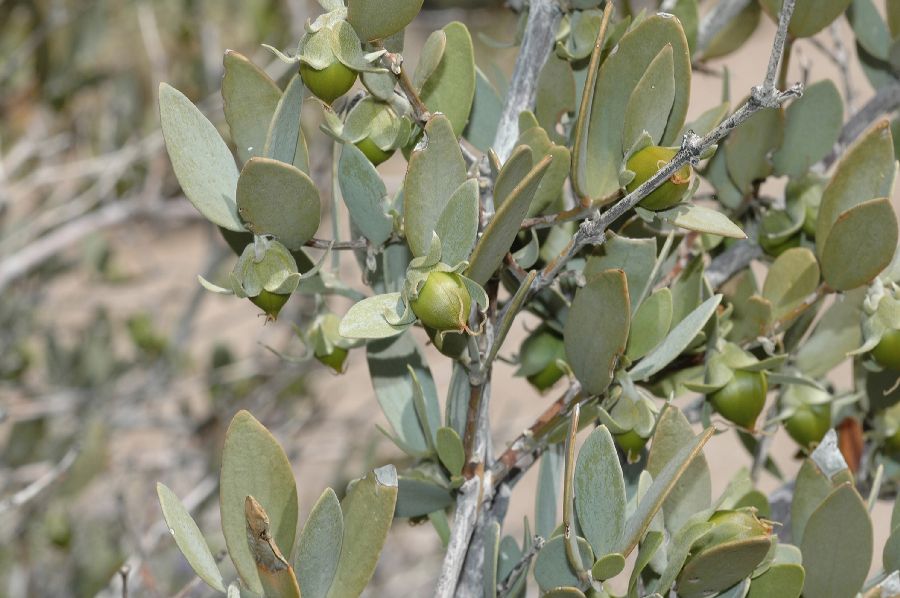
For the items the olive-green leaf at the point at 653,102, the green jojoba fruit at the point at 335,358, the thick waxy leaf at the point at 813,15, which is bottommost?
the green jojoba fruit at the point at 335,358

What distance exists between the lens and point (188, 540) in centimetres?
51

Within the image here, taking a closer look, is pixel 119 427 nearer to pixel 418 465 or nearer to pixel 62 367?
pixel 62 367

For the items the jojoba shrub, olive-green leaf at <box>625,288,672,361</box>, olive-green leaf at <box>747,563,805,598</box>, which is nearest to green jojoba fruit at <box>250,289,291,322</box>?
the jojoba shrub

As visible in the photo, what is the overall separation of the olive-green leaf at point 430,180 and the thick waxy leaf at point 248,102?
92 millimetres

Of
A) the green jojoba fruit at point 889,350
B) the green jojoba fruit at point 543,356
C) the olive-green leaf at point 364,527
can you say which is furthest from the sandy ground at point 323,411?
the green jojoba fruit at point 889,350

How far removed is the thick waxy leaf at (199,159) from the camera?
1.75 ft

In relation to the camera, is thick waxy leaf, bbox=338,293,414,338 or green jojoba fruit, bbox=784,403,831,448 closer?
thick waxy leaf, bbox=338,293,414,338

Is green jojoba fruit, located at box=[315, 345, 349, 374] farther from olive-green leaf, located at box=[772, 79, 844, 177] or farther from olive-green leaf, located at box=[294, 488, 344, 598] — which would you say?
olive-green leaf, located at box=[772, 79, 844, 177]

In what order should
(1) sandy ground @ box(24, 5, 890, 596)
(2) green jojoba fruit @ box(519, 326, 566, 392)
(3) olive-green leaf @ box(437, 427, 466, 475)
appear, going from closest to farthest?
(3) olive-green leaf @ box(437, 427, 466, 475)
(2) green jojoba fruit @ box(519, 326, 566, 392)
(1) sandy ground @ box(24, 5, 890, 596)

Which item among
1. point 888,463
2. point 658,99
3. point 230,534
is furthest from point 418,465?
→ point 888,463

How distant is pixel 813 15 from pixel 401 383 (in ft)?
1.24

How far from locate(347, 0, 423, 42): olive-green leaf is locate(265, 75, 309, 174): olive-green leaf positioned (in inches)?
1.6

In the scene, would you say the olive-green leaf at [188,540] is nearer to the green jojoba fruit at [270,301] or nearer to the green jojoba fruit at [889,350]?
the green jojoba fruit at [270,301]

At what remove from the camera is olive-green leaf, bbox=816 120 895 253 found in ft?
2.03
